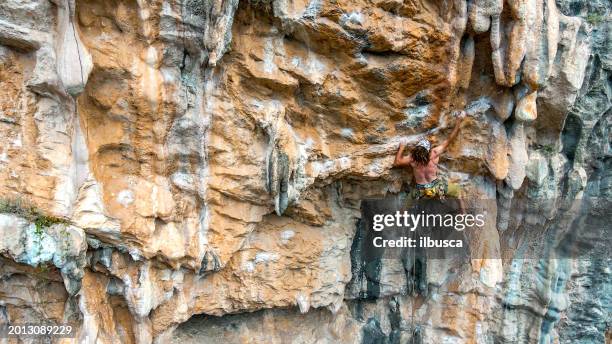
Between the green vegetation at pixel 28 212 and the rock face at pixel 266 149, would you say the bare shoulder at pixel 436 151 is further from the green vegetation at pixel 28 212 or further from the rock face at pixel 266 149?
the green vegetation at pixel 28 212

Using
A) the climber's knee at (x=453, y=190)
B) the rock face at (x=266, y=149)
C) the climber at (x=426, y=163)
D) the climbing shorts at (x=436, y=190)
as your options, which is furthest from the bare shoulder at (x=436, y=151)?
the climber's knee at (x=453, y=190)

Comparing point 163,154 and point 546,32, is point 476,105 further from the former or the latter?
point 163,154

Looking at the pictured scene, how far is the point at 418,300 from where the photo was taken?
22.3ft

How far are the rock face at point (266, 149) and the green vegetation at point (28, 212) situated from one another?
0.06ft

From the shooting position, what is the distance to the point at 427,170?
18.0 feet

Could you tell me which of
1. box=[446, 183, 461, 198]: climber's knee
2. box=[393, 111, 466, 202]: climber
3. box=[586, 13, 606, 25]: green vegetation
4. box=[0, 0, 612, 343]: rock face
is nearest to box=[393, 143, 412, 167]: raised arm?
box=[393, 111, 466, 202]: climber

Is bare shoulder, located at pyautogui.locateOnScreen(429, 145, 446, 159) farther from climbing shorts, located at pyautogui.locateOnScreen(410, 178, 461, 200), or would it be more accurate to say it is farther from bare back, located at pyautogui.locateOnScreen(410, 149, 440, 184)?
climbing shorts, located at pyautogui.locateOnScreen(410, 178, 461, 200)

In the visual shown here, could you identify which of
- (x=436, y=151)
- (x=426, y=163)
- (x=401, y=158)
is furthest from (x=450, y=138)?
(x=401, y=158)

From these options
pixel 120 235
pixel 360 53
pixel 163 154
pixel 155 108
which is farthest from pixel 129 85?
pixel 360 53

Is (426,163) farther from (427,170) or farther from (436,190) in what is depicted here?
(436,190)

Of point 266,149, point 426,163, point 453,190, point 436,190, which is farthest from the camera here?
point 453,190

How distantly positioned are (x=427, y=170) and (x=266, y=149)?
202 centimetres

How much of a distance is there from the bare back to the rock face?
300 mm

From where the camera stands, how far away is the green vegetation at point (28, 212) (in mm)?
4113
